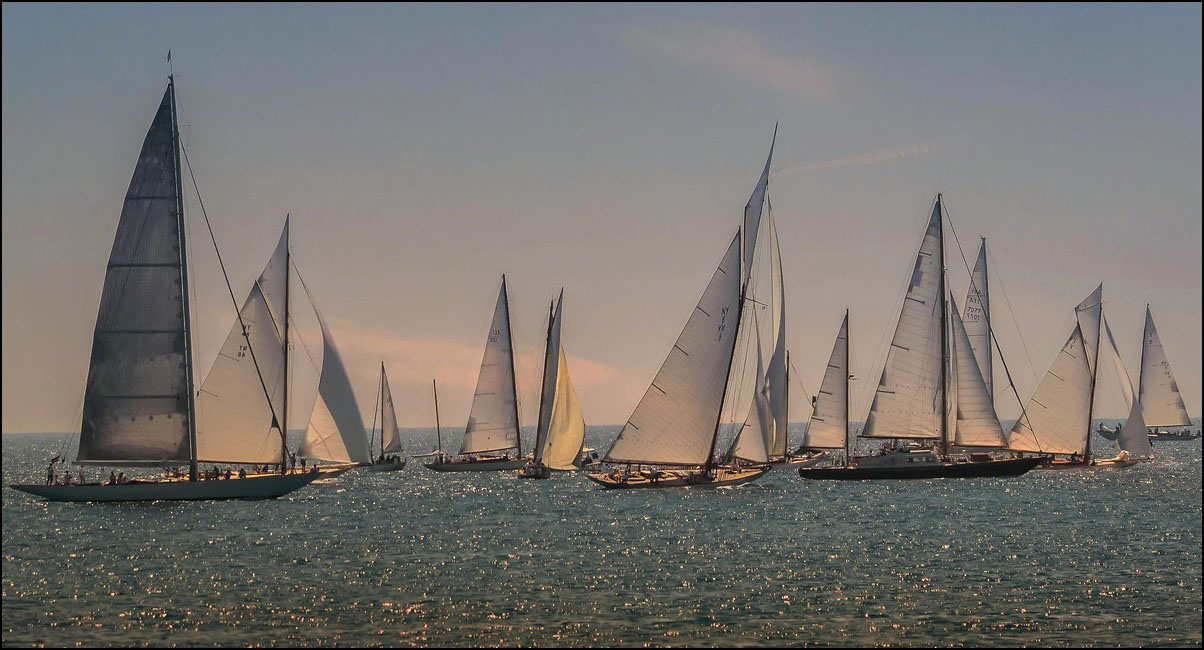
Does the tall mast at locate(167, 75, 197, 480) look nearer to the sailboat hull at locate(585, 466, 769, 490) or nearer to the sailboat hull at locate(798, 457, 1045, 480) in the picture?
the sailboat hull at locate(585, 466, 769, 490)

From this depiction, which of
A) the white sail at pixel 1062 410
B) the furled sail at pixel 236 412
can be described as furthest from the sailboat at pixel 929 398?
the furled sail at pixel 236 412

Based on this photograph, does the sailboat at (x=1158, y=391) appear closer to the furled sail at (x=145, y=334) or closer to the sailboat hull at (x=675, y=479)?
the sailboat hull at (x=675, y=479)

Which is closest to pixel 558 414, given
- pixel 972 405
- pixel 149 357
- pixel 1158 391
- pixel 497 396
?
pixel 497 396

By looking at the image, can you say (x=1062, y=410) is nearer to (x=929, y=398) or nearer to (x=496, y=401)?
(x=929, y=398)

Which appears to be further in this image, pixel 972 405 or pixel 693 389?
pixel 972 405

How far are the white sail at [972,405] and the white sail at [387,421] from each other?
A: 166ft

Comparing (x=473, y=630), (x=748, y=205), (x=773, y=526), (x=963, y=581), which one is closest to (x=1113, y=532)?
(x=773, y=526)

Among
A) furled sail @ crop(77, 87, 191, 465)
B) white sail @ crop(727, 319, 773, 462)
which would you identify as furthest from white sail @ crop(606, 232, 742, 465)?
furled sail @ crop(77, 87, 191, 465)

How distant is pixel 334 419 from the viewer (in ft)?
287

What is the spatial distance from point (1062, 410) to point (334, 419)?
→ 173ft

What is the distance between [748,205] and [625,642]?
40763 millimetres

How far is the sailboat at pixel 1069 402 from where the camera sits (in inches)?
3634

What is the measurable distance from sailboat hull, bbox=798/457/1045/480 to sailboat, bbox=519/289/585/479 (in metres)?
16.6

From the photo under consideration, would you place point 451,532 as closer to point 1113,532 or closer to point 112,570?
point 112,570
